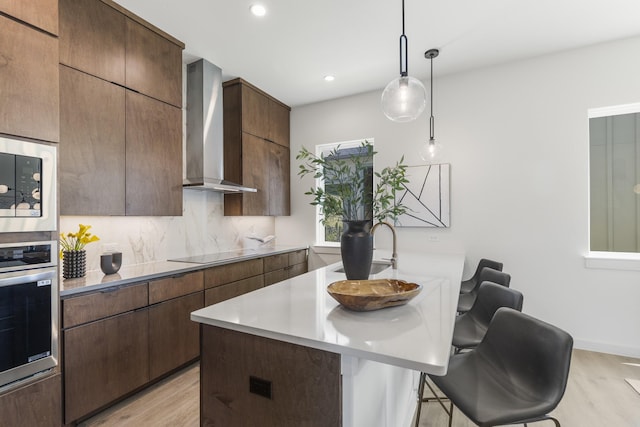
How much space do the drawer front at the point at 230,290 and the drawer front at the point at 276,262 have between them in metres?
0.18

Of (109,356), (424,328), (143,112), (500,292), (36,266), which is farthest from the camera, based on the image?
(143,112)

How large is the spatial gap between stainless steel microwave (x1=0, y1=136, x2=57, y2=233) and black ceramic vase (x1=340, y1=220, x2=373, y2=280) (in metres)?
1.56

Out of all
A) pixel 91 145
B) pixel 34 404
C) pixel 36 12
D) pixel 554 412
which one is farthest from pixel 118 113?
pixel 554 412

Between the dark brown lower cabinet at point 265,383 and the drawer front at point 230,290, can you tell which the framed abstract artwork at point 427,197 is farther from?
the dark brown lower cabinet at point 265,383

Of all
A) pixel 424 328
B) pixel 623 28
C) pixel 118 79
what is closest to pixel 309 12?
pixel 118 79

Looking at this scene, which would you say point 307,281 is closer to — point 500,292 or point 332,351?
point 332,351

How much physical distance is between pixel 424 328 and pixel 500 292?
938mm

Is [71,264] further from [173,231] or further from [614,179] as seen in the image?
[614,179]

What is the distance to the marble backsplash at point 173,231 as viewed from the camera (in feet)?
8.36

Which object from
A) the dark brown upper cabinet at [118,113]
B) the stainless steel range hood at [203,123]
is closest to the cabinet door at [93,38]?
the dark brown upper cabinet at [118,113]

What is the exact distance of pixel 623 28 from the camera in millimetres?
2693

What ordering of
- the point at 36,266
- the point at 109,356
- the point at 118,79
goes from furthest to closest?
the point at 118,79 < the point at 109,356 < the point at 36,266

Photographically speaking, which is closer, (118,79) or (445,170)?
(118,79)

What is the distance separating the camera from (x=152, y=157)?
2.62 metres
